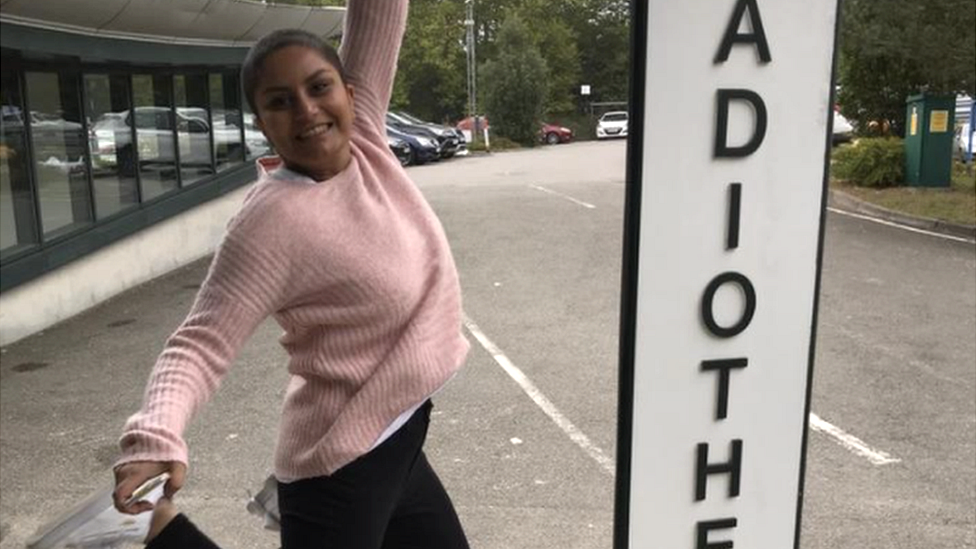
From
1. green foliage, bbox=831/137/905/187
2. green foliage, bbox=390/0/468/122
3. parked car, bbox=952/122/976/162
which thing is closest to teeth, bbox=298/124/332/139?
green foliage, bbox=831/137/905/187

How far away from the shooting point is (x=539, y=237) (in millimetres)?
11297

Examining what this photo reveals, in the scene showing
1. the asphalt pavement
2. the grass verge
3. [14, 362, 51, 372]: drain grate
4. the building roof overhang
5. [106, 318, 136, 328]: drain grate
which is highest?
the building roof overhang

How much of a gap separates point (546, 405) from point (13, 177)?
473 cm

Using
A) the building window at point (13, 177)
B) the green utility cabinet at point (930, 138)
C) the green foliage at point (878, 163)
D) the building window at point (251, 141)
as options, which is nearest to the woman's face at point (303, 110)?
the building window at point (13, 177)

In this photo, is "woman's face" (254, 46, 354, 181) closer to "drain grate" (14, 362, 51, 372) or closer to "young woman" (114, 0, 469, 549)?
"young woman" (114, 0, 469, 549)

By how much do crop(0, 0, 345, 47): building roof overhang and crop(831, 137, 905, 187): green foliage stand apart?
8472 mm

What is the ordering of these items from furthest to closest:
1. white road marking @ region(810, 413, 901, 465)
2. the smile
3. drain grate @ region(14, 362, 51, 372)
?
drain grate @ region(14, 362, 51, 372)
white road marking @ region(810, 413, 901, 465)
the smile

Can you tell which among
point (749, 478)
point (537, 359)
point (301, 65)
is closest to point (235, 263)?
point (301, 65)

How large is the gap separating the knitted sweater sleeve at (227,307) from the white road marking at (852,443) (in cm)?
358

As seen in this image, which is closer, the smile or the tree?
the smile

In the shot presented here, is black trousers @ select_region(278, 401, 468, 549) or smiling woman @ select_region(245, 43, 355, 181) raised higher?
smiling woman @ select_region(245, 43, 355, 181)

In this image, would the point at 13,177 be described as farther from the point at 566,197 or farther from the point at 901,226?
the point at 901,226

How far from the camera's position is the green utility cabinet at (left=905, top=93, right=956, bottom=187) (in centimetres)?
1327

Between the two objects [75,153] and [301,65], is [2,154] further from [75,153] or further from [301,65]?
[301,65]
